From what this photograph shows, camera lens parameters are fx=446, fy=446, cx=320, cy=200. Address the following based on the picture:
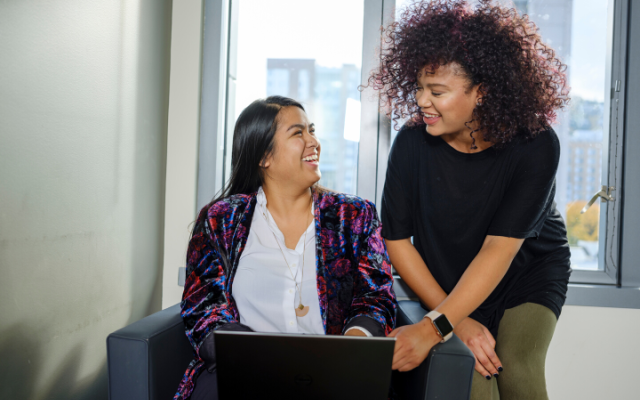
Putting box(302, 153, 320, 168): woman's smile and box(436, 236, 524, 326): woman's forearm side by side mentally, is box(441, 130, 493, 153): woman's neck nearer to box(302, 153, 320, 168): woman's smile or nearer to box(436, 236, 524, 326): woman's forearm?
box(436, 236, 524, 326): woman's forearm

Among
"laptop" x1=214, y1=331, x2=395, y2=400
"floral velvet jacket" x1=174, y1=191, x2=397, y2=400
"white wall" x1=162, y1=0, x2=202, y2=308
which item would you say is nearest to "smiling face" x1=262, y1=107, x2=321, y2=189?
"floral velvet jacket" x1=174, y1=191, x2=397, y2=400

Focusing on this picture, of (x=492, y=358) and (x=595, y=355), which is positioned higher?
(x=492, y=358)

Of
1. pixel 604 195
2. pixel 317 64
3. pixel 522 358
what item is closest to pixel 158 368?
pixel 522 358

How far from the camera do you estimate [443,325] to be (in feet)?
3.71

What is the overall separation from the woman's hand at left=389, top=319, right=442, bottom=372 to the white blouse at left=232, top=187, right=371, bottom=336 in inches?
11.9

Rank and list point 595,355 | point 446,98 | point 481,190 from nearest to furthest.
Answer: point 446,98
point 481,190
point 595,355

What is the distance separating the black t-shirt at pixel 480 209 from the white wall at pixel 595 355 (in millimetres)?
615

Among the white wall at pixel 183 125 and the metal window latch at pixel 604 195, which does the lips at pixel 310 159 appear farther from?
the metal window latch at pixel 604 195

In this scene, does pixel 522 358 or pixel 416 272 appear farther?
pixel 416 272

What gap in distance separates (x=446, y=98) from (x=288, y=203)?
2.03 ft

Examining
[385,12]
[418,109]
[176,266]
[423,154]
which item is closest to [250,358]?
[423,154]

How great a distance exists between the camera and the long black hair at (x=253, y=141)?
151cm

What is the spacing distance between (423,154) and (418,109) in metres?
0.15

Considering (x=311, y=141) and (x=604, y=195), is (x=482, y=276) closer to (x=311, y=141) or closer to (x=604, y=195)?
(x=311, y=141)
